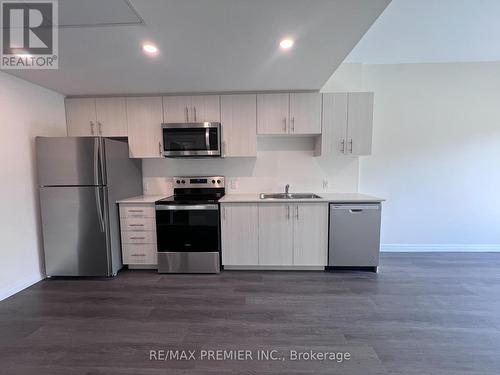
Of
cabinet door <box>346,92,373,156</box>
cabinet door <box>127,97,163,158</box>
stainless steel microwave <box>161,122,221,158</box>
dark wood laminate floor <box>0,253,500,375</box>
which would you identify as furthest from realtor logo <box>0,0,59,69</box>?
cabinet door <box>346,92,373,156</box>

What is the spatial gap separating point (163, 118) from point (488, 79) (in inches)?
182

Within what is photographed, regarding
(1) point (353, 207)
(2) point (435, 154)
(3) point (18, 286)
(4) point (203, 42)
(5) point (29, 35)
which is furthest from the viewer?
(2) point (435, 154)

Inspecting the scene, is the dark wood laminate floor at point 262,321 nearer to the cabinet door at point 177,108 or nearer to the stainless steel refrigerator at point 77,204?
the stainless steel refrigerator at point 77,204

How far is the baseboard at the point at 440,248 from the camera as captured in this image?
11.2 ft

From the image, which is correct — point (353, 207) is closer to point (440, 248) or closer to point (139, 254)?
point (440, 248)

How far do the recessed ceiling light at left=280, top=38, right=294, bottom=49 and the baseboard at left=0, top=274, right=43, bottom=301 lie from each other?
11.8ft

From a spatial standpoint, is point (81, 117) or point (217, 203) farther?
point (81, 117)

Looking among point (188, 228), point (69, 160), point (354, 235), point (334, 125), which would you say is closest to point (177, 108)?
point (69, 160)

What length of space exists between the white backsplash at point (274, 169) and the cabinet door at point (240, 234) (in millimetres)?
661

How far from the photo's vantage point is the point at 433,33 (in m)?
2.52

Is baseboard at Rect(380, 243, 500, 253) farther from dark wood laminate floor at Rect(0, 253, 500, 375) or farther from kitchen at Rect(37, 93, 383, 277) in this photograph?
kitchen at Rect(37, 93, 383, 277)

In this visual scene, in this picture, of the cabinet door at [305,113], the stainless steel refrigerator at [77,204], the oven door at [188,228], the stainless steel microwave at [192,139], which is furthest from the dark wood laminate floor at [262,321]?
the cabinet door at [305,113]

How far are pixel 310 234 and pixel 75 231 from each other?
2.82 metres

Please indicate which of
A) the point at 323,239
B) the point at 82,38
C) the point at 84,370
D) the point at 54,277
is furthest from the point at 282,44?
the point at 54,277
